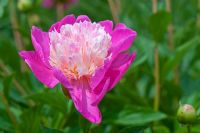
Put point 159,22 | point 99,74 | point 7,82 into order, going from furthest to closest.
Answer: point 159,22, point 7,82, point 99,74

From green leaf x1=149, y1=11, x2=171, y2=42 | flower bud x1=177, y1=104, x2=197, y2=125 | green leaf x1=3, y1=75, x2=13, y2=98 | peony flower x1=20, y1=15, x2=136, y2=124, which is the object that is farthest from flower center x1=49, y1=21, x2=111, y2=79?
green leaf x1=149, y1=11, x2=171, y2=42

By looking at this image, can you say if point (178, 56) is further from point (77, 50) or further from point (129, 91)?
point (77, 50)

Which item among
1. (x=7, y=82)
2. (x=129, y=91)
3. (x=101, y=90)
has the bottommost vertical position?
(x=129, y=91)

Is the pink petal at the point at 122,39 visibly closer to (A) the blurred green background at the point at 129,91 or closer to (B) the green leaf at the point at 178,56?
(A) the blurred green background at the point at 129,91

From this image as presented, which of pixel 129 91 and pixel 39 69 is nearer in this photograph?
pixel 39 69

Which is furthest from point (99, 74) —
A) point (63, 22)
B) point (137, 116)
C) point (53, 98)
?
point (137, 116)

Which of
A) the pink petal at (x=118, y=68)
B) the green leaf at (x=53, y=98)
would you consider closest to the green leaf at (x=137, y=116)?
the green leaf at (x=53, y=98)

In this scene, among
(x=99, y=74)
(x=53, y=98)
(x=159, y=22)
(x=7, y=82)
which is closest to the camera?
(x=99, y=74)
